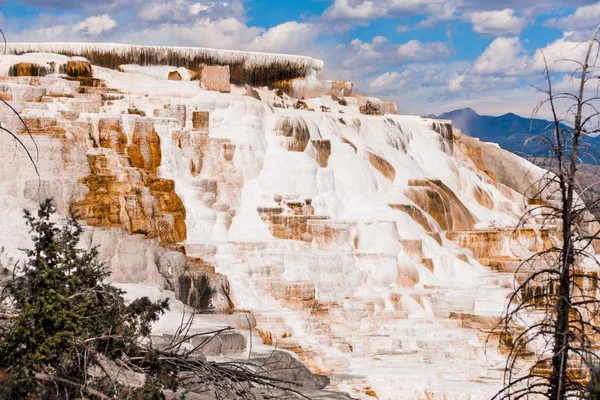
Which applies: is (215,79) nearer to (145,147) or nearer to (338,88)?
(145,147)

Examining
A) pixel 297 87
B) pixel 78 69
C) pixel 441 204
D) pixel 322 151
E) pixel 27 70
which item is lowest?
pixel 441 204

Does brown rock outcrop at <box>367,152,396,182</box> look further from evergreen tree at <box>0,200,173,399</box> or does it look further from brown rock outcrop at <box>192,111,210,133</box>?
evergreen tree at <box>0,200,173,399</box>

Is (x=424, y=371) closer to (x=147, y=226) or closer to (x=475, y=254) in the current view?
(x=147, y=226)

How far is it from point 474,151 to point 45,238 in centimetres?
3049

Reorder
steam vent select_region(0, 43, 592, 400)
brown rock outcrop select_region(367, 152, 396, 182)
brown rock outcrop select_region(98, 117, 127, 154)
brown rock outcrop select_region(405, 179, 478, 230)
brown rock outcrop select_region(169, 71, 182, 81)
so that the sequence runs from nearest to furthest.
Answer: steam vent select_region(0, 43, 592, 400), brown rock outcrop select_region(98, 117, 127, 154), brown rock outcrop select_region(405, 179, 478, 230), brown rock outcrop select_region(367, 152, 396, 182), brown rock outcrop select_region(169, 71, 182, 81)

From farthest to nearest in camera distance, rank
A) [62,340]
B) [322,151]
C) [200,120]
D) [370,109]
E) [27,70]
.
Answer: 1. [370,109]
2. [322,151]
3. [27,70]
4. [200,120]
5. [62,340]

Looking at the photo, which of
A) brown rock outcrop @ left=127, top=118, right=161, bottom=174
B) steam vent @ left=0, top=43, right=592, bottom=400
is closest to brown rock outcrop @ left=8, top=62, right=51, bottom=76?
steam vent @ left=0, top=43, right=592, bottom=400

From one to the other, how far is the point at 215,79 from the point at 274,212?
7428 millimetres

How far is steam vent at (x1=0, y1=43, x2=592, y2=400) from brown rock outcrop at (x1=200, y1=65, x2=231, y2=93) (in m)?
0.04

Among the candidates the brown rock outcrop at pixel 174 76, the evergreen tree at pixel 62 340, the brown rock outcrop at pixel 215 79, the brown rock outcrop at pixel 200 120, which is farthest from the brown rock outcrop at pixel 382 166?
the evergreen tree at pixel 62 340

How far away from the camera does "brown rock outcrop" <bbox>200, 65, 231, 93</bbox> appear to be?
29266 millimetres

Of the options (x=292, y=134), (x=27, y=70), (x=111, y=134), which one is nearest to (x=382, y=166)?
(x=292, y=134)

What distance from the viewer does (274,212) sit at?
2319cm

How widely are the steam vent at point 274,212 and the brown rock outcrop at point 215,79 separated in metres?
0.04
